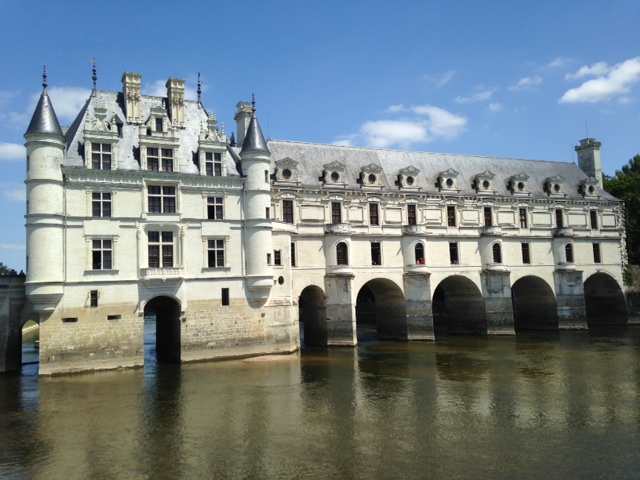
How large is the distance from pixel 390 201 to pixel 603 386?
22486 millimetres

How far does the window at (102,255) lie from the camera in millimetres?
30406

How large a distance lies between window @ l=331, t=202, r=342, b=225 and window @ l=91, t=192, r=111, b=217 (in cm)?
1641

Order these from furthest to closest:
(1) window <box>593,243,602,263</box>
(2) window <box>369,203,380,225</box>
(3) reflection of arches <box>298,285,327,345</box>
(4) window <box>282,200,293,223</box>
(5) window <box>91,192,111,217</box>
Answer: (1) window <box>593,243,602,263</box> → (2) window <box>369,203,380,225</box> → (3) reflection of arches <box>298,285,327,345</box> → (4) window <box>282,200,293,223</box> → (5) window <box>91,192,111,217</box>

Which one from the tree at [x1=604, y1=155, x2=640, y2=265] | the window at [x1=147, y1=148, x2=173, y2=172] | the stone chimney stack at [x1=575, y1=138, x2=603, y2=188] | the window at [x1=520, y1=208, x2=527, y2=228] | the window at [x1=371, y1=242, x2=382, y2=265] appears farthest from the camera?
the tree at [x1=604, y1=155, x2=640, y2=265]

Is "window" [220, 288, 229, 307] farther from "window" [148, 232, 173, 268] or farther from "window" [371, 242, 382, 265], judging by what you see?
"window" [371, 242, 382, 265]

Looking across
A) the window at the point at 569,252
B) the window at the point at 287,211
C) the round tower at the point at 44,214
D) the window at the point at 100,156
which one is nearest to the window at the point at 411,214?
→ the window at the point at 287,211

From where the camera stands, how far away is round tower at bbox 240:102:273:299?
33812mm

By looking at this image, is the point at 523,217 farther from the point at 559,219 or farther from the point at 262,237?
the point at 262,237

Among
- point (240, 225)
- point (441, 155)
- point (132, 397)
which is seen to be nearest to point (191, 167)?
point (240, 225)

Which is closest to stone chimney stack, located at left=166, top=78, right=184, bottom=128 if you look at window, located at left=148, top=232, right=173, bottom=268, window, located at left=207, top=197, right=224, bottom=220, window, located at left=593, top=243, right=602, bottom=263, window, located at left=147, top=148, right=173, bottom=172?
window, located at left=147, top=148, right=173, bottom=172

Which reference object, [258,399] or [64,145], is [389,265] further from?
[64,145]

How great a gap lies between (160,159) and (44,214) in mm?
7323

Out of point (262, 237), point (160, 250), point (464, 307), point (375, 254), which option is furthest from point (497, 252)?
point (160, 250)

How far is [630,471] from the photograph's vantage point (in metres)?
13.4
